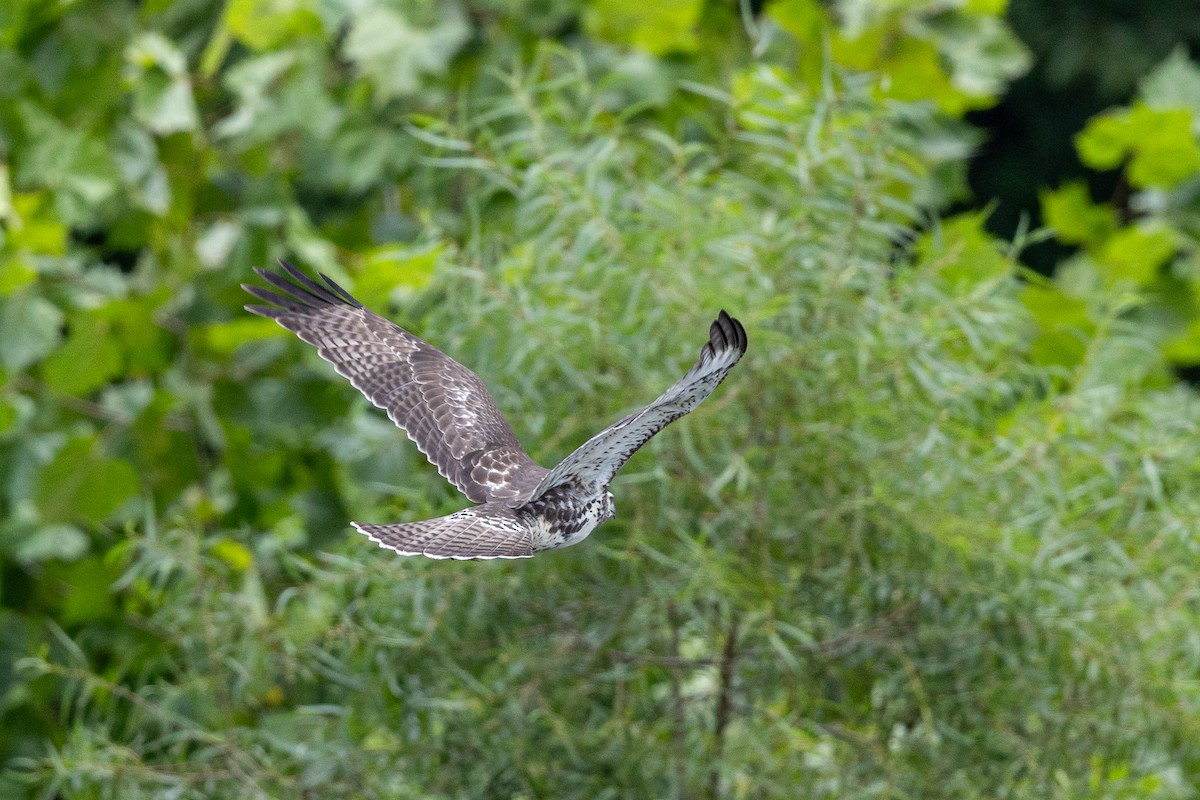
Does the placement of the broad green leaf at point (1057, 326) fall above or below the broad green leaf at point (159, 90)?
below

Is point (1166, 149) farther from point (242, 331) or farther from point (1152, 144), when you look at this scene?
point (242, 331)

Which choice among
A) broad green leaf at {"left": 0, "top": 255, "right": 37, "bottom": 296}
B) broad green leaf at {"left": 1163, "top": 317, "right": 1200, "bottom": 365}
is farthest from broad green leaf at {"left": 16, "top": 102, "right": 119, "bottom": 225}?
broad green leaf at {"left": 1163, "top": 317, "right": 1200, "bottom": 365}

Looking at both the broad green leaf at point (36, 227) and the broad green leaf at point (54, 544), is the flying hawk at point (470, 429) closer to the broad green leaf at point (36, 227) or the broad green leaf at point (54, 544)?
the broad green leaf at point (36, 227)

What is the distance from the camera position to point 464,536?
180 cm

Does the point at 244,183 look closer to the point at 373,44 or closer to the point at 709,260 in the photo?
the point at 373,44

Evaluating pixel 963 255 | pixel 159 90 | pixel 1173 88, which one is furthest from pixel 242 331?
pixel 1173 88

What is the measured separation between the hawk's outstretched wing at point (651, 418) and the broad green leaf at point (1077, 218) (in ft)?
10.4

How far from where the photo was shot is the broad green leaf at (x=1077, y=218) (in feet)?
15.4

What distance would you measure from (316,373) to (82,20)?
1120 mm

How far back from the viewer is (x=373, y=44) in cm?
378

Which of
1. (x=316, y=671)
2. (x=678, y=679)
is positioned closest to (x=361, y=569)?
(x=316, y=671)

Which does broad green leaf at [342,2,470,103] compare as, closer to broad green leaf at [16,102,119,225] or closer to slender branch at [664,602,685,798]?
broad green leaf at [16,102,119,225]

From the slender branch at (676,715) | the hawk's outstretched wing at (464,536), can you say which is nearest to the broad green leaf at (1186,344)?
the slender branch at (676,715)

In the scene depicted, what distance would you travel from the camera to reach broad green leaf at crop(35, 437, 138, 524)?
3.66m
